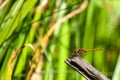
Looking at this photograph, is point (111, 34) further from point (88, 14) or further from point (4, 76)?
point (4, 76)

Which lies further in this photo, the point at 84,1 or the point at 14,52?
the point at 84,1

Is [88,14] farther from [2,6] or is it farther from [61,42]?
[2,6]

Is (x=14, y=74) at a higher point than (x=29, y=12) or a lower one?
lower

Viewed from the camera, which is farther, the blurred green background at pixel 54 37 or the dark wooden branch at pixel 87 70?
the blurred green background at pixel 54 37

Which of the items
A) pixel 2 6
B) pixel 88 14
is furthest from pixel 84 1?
pixel 2 6

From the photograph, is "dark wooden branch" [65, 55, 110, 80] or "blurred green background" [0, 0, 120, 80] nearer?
"dark wooden branch" [65, 55, 110, 80]

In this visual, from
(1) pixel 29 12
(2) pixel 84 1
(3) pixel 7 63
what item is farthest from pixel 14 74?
(2) pixel 84 1

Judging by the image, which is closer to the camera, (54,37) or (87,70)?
(87,70)
